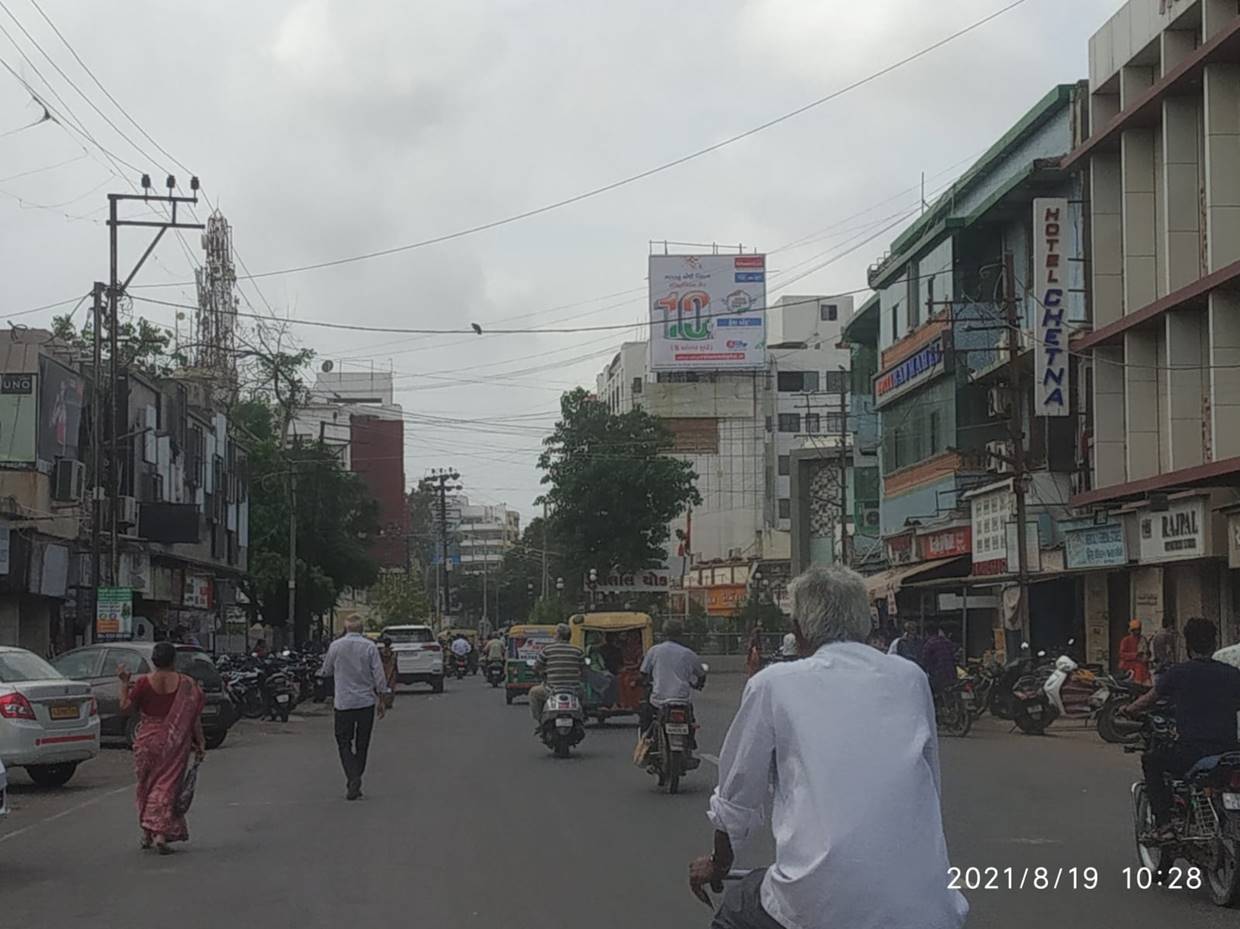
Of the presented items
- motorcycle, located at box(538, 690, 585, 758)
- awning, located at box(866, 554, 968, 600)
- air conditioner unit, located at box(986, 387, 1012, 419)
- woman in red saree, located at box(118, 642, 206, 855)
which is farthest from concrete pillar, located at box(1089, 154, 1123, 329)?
woman in red saree, located at box(118, 642, 206, 855)

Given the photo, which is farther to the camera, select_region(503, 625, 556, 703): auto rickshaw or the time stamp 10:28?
select_region(503, 625, 556, 703): auto rickshaw

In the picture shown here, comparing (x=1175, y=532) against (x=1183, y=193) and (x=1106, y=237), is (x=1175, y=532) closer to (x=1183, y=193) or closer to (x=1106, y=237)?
(x=1183, y=193)

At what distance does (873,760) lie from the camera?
4324 mm

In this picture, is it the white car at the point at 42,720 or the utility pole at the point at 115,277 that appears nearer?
the white car at the point at 42,720

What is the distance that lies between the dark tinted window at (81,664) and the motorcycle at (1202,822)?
646 inches

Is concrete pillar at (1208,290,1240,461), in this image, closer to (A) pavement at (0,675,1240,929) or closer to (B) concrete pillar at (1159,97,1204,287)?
(B) concrete pillar at (1159,97,1204,287)

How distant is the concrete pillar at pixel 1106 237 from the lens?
108ft

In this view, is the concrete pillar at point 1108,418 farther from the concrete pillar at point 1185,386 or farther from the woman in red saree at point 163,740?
the woman in red saree at point 163,740

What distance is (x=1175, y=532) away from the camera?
30.1 metres

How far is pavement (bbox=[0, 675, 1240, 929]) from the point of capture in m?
9.70

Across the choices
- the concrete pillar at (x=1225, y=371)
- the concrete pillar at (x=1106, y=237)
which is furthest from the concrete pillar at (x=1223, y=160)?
the concrete pillar at (x=1106, y=237)

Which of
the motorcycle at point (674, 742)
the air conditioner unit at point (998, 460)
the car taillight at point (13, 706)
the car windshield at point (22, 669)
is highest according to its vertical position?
the air conditioner unit at point (998, 460)

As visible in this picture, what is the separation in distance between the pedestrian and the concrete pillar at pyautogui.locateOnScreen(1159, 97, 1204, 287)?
18944 millimetres

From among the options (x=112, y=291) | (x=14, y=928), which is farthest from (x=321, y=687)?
(x=14, y=928)
